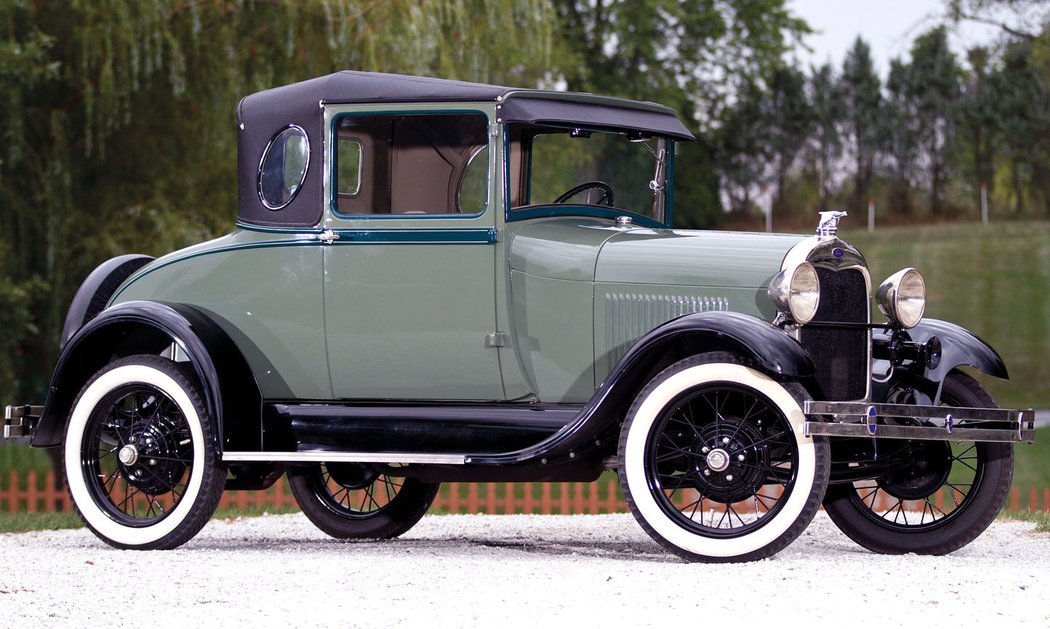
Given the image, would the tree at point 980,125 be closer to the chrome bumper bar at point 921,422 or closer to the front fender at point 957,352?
the front fender at point 957,352

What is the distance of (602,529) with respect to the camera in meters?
8.73

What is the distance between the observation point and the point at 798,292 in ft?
19.9

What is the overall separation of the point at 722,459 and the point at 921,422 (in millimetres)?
964

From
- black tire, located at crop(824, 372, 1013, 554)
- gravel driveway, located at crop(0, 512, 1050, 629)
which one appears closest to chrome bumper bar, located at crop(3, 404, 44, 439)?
gravel driveway, located at crop(0, 512, 1050, 629)

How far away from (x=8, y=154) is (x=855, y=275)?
9.01m

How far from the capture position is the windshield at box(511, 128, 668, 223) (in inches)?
289

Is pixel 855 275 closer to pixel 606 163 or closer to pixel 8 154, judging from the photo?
pixel 606 163

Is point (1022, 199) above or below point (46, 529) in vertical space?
above

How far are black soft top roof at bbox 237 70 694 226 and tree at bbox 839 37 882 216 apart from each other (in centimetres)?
4006

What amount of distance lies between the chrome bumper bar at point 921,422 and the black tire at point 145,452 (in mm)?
3180

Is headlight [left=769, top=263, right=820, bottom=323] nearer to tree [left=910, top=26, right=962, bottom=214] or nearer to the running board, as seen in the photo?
the running board

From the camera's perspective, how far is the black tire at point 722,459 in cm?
593

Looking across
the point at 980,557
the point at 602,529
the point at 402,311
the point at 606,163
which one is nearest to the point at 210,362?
the point at 402,311

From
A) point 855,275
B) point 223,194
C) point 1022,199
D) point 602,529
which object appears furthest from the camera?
point 1022,199
